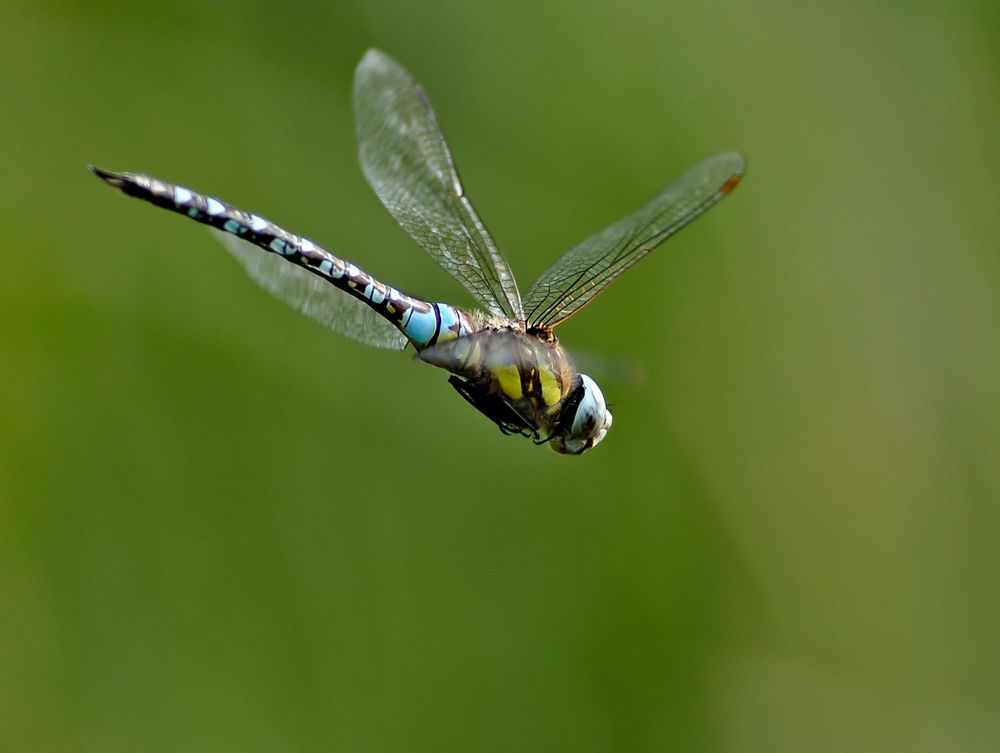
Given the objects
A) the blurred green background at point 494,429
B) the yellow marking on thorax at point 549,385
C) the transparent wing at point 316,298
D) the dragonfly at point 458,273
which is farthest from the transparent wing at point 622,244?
the blurred green background at point 494,429

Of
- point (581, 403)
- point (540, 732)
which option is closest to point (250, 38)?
point (581, 403)

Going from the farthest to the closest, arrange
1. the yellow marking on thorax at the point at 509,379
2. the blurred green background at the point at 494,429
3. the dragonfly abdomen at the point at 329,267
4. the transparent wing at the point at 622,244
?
1. the blurred green background at the point at 494,429
2. the transparent wing at the point at 622,244
3. the yellow marking on thorax at the point at 509,379
4. the dragonfly abdomen at the point at 329,267

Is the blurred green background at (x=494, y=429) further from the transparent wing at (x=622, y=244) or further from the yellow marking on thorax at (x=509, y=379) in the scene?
the yellow marking on thorax at (x=509, y=379)

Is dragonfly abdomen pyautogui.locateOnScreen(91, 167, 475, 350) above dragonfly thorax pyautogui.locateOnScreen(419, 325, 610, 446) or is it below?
above

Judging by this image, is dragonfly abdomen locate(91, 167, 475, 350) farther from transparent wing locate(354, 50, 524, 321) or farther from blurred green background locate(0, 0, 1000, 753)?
blurred green background locate(0, 0, 1000, 753)

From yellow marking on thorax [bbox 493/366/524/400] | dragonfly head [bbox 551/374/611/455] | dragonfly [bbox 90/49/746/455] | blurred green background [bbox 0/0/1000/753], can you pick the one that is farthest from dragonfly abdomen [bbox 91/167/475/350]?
blurred green background [bbox 0/0/1000/753]

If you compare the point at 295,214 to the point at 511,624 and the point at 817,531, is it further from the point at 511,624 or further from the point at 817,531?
the point at 817,531
